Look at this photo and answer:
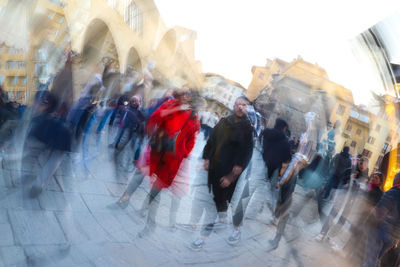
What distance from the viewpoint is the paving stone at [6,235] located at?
1085mm

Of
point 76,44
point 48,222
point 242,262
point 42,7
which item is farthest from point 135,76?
point 242,262

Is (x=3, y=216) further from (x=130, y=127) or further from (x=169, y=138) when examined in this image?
(x=130, y=127)

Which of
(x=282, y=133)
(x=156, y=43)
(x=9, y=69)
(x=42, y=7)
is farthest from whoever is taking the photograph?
(x=282, y=133)

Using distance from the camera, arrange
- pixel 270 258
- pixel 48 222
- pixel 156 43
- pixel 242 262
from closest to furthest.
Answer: pixel 156 43 → pixel 48 222 → pixel 242 262 → pixel 270 258

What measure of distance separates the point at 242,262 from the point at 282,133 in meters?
1.28

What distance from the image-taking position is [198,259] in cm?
154

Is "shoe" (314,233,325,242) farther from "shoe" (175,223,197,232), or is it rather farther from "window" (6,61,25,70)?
"window" (6,61,25,70)

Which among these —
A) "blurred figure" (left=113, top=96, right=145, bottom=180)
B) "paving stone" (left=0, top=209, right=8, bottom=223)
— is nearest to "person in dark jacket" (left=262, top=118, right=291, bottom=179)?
"blurred figure" (left=113, top=96, right=145, bottom=180)

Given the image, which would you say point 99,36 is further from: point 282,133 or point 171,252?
point 282,133

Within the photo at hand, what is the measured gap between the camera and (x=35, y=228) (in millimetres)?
1217

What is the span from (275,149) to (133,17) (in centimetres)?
188

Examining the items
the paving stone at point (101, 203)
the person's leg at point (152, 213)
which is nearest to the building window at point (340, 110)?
the person's leg at point (152, 213)

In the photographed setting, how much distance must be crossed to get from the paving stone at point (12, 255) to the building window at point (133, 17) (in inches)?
47.1

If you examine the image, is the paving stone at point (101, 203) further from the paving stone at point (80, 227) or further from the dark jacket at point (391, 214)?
the dark jacket at point (391, 214)
